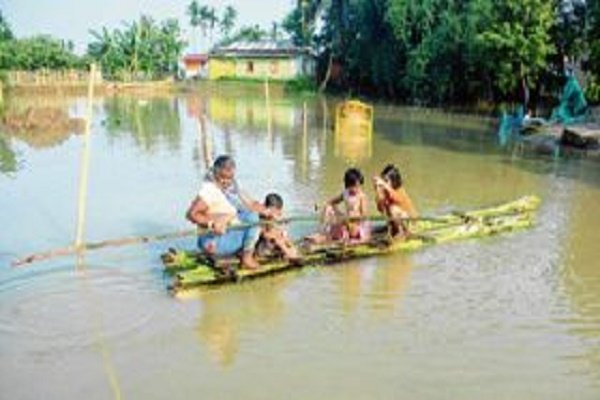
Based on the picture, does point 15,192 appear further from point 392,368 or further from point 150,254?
point 392,368

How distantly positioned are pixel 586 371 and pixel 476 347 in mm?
935

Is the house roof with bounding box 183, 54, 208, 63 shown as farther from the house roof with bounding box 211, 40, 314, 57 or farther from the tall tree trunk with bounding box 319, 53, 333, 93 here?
the tall tree trunk with bounding box 319, 53, 333, 93

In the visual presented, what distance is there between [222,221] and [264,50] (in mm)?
52046

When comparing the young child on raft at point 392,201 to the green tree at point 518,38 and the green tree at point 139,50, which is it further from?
the green tree at point 139,50

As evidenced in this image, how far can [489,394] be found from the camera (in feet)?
20.5

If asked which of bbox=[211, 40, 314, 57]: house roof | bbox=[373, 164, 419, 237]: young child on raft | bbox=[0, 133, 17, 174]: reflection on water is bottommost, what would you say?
bbox=[0, 133, 17, 174]: reflection on water

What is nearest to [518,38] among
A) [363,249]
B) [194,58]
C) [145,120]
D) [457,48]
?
[457,48]

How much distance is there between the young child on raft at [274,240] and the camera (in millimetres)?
9045

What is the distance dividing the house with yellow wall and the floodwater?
43211 mm

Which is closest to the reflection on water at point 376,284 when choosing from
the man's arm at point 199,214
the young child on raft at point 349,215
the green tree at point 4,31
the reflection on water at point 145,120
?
the young child on raft at point 349,215

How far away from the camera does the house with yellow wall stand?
58500mm

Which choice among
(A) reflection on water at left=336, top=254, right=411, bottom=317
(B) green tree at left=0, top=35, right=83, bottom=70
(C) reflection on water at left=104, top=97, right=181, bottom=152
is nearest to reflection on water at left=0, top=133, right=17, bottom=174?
(C) reflection on water at left=104, top=97, right=181, bottom=152

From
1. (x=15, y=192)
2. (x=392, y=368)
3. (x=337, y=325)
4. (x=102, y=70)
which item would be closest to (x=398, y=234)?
(x=337, y=325)

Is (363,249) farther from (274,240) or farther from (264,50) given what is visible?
(264,50)
